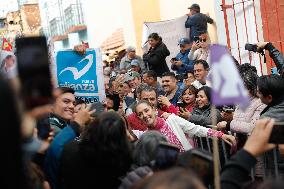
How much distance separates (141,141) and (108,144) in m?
0.23

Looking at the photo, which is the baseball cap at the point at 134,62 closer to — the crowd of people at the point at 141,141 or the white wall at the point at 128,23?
the crowd of people at the point at 141,141

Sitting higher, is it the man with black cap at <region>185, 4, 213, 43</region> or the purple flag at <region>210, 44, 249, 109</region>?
the man with black cap at <region>185, 4, 213, 43</region>

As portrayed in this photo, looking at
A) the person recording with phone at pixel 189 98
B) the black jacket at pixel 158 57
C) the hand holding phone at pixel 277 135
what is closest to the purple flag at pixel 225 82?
the hand holding phone at pixel 277 135

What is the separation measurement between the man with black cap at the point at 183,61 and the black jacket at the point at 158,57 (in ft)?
1.04

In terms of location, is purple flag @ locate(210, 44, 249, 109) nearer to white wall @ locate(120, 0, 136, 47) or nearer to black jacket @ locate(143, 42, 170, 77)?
black jacket @ locate(143, 42, 170, 77)

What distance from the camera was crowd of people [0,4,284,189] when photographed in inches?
79.4

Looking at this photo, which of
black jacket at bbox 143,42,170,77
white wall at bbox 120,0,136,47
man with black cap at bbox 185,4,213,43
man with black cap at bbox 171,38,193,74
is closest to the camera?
man with black cap at bbox 171,38,193,74

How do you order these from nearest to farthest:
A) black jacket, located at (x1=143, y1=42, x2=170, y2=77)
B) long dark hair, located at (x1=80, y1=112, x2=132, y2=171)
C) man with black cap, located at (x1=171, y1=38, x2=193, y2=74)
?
long dark hair, located at (x1=80, y1=112, x2=132, y2=171) < man with black cap, located at (x1=171, y1=38, x2=193, y2=74) < black jacket, located at (x1=143, y1=42, x2=170, y2=77)

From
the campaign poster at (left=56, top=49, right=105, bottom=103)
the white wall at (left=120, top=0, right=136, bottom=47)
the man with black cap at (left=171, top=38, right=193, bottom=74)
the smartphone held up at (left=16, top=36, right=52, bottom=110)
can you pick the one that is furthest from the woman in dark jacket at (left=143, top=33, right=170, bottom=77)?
the smartphone held up at (left=16, top=36, right=52, bottom=110)

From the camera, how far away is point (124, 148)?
3.83 meters

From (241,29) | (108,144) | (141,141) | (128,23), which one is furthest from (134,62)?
(108,144)

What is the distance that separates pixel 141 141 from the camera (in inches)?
154

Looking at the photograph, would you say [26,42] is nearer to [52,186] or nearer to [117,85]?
[52,186]

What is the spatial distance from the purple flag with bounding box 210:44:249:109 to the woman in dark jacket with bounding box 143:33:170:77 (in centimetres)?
823
